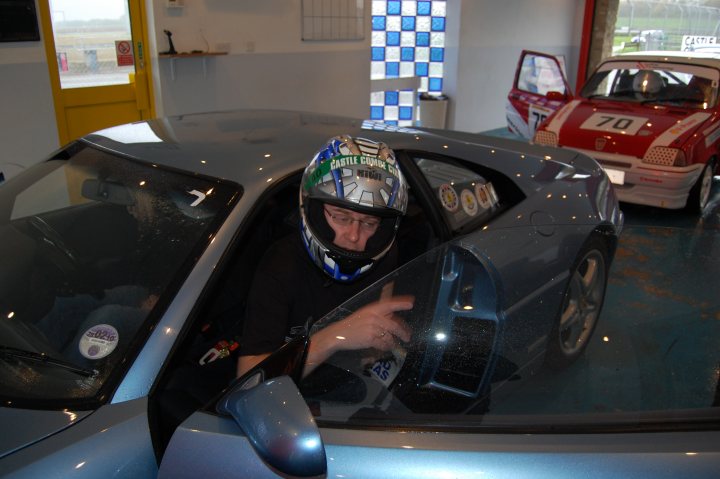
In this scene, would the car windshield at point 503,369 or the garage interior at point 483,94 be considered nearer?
the car windshield at point 503,369

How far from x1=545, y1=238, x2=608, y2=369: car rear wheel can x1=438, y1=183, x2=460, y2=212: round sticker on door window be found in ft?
1.79

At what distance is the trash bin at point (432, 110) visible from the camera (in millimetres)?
9500

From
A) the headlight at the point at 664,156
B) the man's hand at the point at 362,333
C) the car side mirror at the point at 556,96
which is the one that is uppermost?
the man's hand at the point at 362,333

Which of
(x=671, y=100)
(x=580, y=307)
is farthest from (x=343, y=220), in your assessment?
(x=671, y=100)

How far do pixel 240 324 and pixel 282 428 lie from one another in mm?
1128

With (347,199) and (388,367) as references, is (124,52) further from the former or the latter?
(388,367)

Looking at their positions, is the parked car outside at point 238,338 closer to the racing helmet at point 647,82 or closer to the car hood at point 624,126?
the car hood at point 624,126

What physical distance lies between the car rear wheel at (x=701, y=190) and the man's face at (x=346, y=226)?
15.9 feet

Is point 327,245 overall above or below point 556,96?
above

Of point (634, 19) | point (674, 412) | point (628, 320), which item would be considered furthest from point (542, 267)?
point (634, 19)

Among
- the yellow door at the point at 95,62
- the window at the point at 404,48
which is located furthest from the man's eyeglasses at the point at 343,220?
the window at the point at 404,48

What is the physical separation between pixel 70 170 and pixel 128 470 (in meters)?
1.27

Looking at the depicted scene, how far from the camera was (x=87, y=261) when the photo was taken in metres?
1.88

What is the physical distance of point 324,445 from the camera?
3.82 ft
